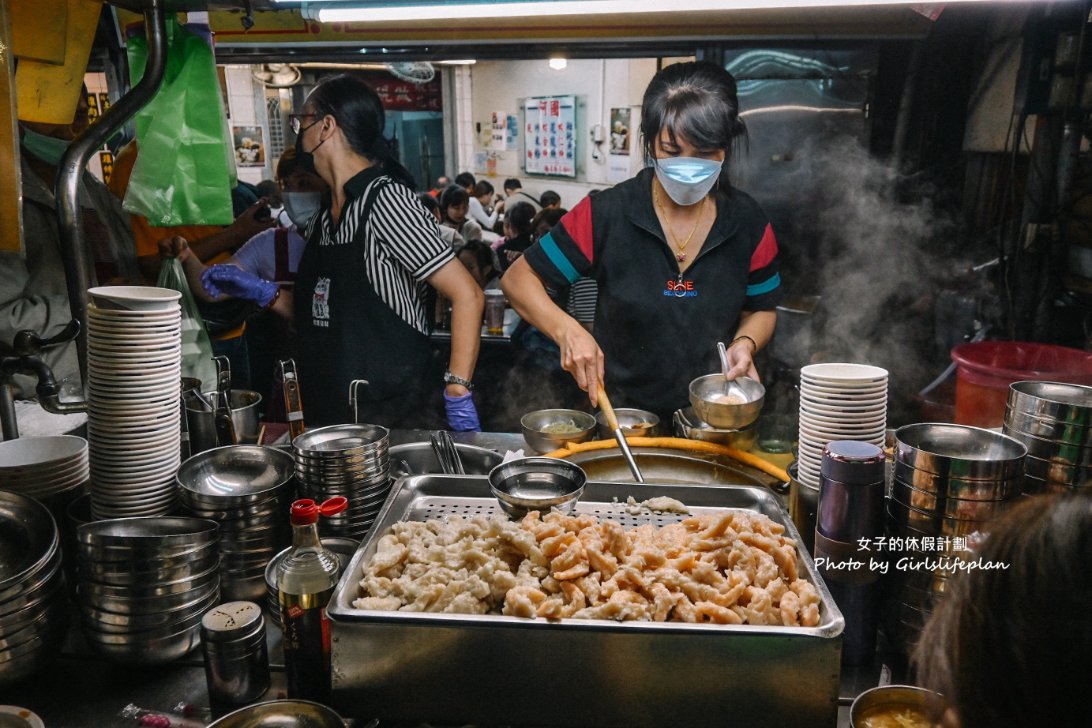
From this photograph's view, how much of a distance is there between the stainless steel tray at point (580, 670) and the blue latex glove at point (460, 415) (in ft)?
5.92

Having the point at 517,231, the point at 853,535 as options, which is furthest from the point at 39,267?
the point at 517,231

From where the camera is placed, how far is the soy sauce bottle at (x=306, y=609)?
136cm

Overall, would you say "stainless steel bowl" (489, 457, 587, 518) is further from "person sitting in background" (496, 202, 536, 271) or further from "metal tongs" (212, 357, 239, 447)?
"person sitting in background" (496, 202, 536, 271)

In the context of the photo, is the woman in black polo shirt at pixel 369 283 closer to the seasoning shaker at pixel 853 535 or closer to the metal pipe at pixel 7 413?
the metal pipe at pixel 7 413

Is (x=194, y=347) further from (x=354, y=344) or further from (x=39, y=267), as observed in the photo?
(x=354, y=344)

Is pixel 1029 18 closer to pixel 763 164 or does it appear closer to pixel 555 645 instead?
pixel 763 164

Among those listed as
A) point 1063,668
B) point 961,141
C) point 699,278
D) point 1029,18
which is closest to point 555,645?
point 1063,668

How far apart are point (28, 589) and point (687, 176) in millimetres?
2370

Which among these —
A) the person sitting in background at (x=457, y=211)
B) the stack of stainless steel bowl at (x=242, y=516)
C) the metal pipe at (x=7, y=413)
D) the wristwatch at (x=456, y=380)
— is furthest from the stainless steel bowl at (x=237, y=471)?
the person sitting in background at (x=457, y=211)

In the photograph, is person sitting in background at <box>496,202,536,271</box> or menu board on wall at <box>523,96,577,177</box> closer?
person sitting in background at <box>496,202,536,271</box>

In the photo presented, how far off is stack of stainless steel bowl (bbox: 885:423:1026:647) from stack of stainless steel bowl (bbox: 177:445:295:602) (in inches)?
52.9

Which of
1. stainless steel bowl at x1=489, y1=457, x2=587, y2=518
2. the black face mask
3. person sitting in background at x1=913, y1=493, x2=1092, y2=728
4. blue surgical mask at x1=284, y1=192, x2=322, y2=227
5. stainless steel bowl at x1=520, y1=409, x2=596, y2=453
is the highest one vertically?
the black face mask

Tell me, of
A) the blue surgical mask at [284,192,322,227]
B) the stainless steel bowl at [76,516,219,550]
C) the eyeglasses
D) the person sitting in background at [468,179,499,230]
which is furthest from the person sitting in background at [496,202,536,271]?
the stainless steel bowl at [76,516,219,550]

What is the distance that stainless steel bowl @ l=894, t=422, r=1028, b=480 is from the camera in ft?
4.50
